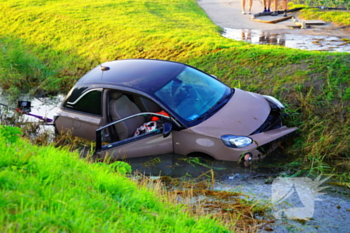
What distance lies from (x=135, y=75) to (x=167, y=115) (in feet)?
3.49

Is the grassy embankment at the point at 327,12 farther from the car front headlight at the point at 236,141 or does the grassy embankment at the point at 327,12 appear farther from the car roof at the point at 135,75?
the car front headlight at the point at 236,141

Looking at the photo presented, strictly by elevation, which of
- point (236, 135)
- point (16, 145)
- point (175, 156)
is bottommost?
point (175, 156)

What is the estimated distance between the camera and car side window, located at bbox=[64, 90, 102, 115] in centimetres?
752

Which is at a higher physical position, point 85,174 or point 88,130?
point 85,174

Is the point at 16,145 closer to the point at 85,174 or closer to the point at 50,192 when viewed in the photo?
the point at 85,174

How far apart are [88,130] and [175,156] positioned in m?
1.72

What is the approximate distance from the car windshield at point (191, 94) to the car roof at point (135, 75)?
0.47ft

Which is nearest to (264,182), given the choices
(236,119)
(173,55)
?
(236,119)

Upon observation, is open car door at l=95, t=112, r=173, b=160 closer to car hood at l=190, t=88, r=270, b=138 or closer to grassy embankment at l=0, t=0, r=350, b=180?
car hood at l=190, t=88, r=270, b=138

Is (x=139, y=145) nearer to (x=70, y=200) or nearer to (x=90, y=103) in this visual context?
(x=90, y=103)

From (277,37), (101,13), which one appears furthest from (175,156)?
(101,13)

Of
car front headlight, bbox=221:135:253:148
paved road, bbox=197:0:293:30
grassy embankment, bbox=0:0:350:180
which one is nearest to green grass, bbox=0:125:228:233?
car front headlight, bbox=221:135:253:148

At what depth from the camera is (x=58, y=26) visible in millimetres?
16750

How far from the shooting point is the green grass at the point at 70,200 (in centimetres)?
320
